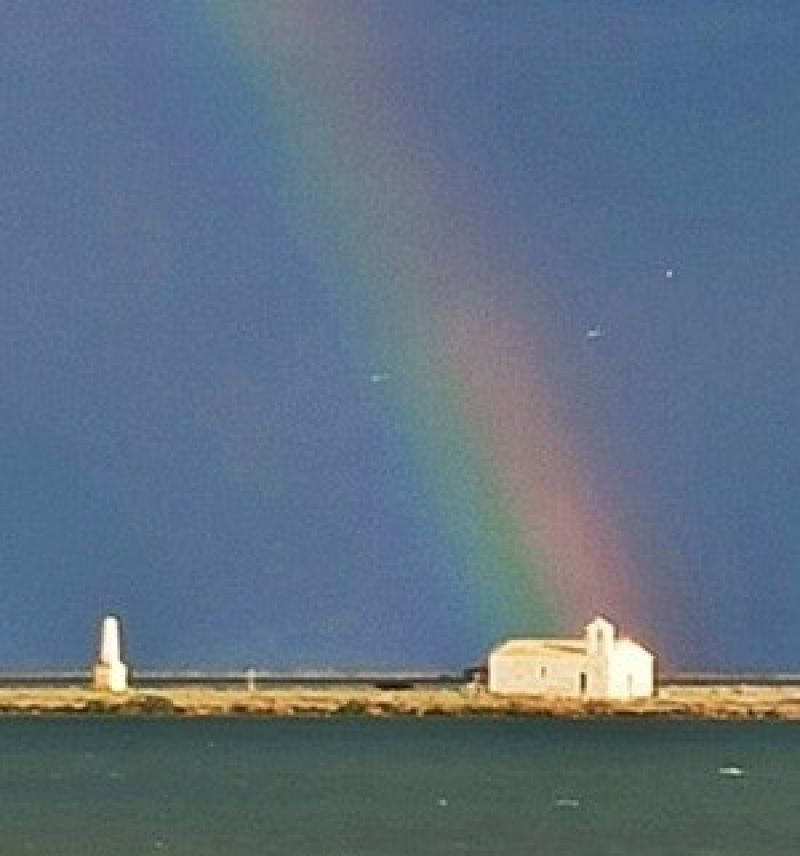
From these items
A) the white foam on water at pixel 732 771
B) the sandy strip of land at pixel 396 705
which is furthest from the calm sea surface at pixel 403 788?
the sandy strip of land at pixel 396 705

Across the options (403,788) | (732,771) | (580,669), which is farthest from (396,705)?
(403,788)

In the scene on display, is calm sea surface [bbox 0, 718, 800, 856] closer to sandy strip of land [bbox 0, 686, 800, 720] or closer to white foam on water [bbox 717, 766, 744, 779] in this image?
white foam on water [bbox 717, 766, 744, 779]

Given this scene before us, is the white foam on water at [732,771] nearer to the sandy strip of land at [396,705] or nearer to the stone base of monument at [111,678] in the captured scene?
the sandy strip of land at [396,705]

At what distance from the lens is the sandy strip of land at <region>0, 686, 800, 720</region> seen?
295 ft

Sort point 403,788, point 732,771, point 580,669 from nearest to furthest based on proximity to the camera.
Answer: point 403,788 < point 732,771 < point 580,669

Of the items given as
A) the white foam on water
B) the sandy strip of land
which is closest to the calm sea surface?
the white foam on water

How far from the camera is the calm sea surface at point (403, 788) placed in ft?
148

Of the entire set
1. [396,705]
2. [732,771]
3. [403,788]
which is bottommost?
[403,788]

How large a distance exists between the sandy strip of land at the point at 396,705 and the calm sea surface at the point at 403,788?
61cm

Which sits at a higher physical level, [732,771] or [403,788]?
[732,771]

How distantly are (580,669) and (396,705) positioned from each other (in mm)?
7380

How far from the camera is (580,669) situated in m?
88.8

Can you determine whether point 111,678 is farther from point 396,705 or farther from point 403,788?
point 403,788

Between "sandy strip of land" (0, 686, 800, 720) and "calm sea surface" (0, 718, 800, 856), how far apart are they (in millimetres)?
613
